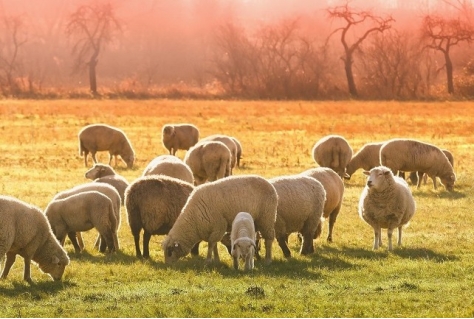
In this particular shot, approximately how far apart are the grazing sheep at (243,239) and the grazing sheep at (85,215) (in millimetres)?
2570

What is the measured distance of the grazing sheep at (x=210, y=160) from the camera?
2244cm

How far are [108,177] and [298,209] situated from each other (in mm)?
5502

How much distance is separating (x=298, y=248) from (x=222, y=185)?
8.49ft

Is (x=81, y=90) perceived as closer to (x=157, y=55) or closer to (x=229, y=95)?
(x=229, y=95)

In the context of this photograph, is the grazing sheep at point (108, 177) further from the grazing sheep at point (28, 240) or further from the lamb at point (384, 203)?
the grazing sheep at point (28, 240)

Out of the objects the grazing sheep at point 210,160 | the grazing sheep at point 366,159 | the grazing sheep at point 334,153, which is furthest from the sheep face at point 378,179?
the grazing sheep at point 366,159

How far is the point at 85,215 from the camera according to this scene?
1503 cm

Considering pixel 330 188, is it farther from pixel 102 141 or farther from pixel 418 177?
pixel 102 141

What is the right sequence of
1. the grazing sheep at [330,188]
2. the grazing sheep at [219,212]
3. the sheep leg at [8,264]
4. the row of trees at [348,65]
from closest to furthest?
1. the sheep leg at [8,264]
2. the grazing sheep at [219,212]
3. the grazing sheep at [330,188]
4. the row of trees at [348,65]

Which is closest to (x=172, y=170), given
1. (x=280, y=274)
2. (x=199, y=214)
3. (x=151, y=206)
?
(x=151, y=206)

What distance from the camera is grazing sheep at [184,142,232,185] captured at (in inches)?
883

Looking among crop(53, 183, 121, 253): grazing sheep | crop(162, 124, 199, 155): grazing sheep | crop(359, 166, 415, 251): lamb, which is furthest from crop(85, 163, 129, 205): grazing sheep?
crop(162, 124, 199, 155): grazing sheep

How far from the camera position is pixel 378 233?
15.8 metres

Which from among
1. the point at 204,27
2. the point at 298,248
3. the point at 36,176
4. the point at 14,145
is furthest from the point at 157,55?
the point at 298,248
